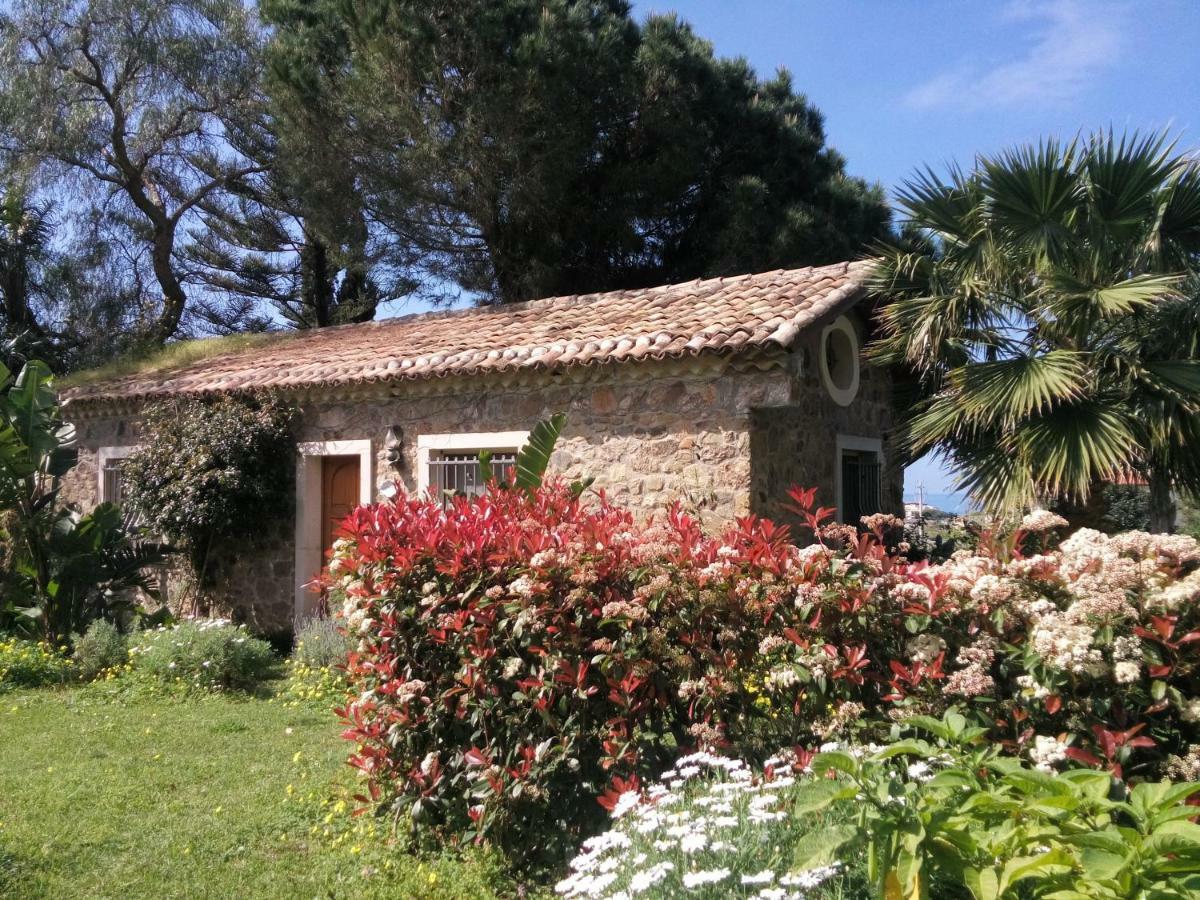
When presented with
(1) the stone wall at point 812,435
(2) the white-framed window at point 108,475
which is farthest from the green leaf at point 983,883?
(2) the white-framed window at point 108,475

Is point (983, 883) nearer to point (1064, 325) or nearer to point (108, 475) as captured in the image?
point (1064, 325)

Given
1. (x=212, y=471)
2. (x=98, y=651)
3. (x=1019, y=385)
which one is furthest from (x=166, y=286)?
(x=1019, y=385)

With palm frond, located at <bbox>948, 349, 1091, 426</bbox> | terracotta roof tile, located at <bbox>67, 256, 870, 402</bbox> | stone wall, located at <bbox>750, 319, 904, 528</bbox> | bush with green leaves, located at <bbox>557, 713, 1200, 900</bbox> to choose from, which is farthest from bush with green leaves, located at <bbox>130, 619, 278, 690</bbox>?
palm frond, located at <bbox>948, 349, 1091, 426</bbox>

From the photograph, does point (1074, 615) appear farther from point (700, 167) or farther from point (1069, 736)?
point (700, 167)

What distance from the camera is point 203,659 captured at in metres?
8.91

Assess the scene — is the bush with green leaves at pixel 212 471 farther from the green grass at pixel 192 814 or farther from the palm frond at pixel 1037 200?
the palm frond at pixel 1037 200

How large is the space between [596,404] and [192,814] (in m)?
5.00

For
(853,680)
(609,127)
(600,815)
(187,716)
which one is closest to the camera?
(853,680)

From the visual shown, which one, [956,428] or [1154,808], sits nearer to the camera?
[1154,808]

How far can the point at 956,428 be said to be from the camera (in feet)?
28.8

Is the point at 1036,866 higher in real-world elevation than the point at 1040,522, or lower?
lower

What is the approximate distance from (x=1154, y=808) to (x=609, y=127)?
1544 cm

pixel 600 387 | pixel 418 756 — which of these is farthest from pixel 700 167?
pixel 418 756

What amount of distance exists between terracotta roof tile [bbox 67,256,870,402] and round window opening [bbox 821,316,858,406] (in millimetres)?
572
